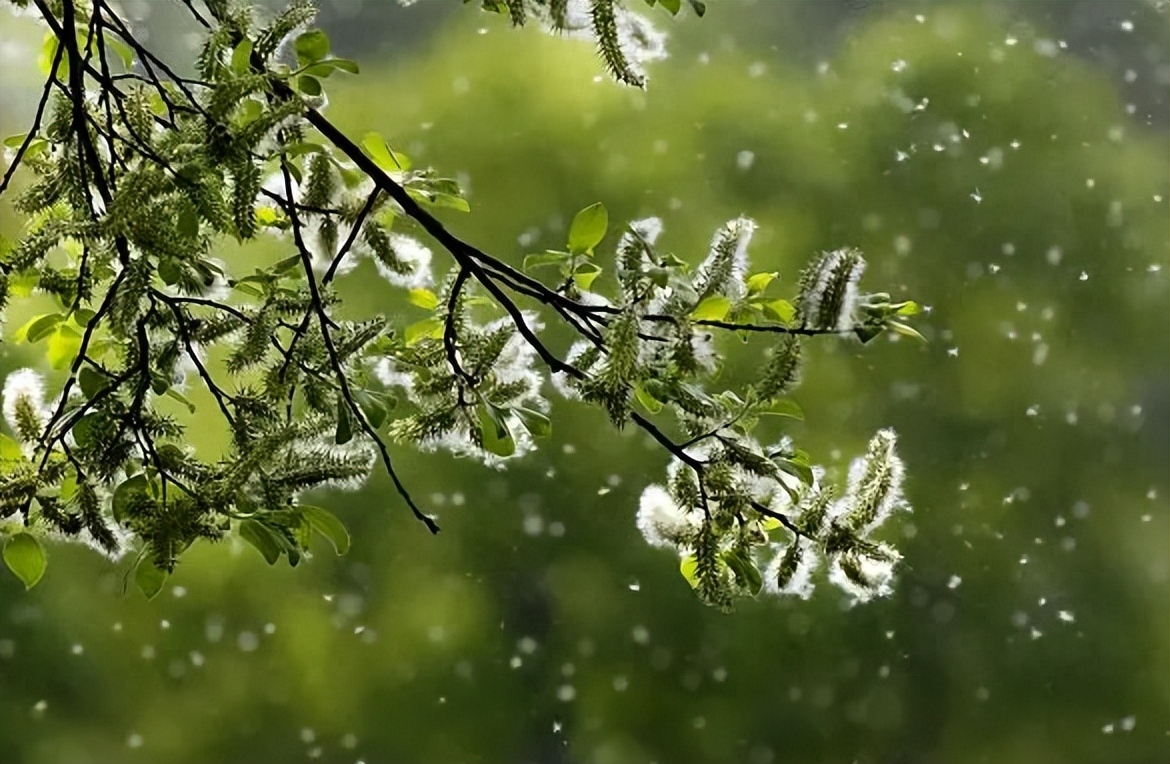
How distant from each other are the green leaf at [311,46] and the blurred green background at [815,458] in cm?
79

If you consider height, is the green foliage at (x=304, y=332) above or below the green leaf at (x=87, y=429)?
above

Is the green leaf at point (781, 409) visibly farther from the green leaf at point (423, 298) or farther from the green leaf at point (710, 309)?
the green leaf at point (423, 298)

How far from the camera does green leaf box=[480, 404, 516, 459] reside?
582 millimetres

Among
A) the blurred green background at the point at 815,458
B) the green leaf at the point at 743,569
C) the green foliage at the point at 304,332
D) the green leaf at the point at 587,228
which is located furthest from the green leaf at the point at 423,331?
the blurred green background at the point at 815,458

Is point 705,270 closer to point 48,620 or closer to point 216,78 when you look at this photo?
point 216,78

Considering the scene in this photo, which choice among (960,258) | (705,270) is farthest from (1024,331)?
(705,270)

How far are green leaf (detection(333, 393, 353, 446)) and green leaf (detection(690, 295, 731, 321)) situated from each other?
185 millimetres

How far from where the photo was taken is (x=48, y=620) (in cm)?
133

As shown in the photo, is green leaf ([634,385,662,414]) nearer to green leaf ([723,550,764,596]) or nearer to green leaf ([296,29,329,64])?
green leaf ([723,550,764,596])

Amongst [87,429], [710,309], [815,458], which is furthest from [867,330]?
[815,458]

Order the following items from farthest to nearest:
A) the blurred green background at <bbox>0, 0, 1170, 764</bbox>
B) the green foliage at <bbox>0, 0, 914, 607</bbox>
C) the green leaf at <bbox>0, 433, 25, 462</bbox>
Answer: the blurred green background at <bbox>0, 0, 1170, 764</bbox> → the green leaf at <bbox>0, 433, 25, 462</bbox> → the green foliage at <bbox>0, 0, 914, 607</bbox>

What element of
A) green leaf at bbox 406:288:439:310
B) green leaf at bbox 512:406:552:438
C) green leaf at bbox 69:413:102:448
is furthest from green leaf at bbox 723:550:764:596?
green leaf at bbox 69:413:102:448

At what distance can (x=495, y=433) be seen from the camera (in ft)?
1.99

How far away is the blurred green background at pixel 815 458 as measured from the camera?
136cm
